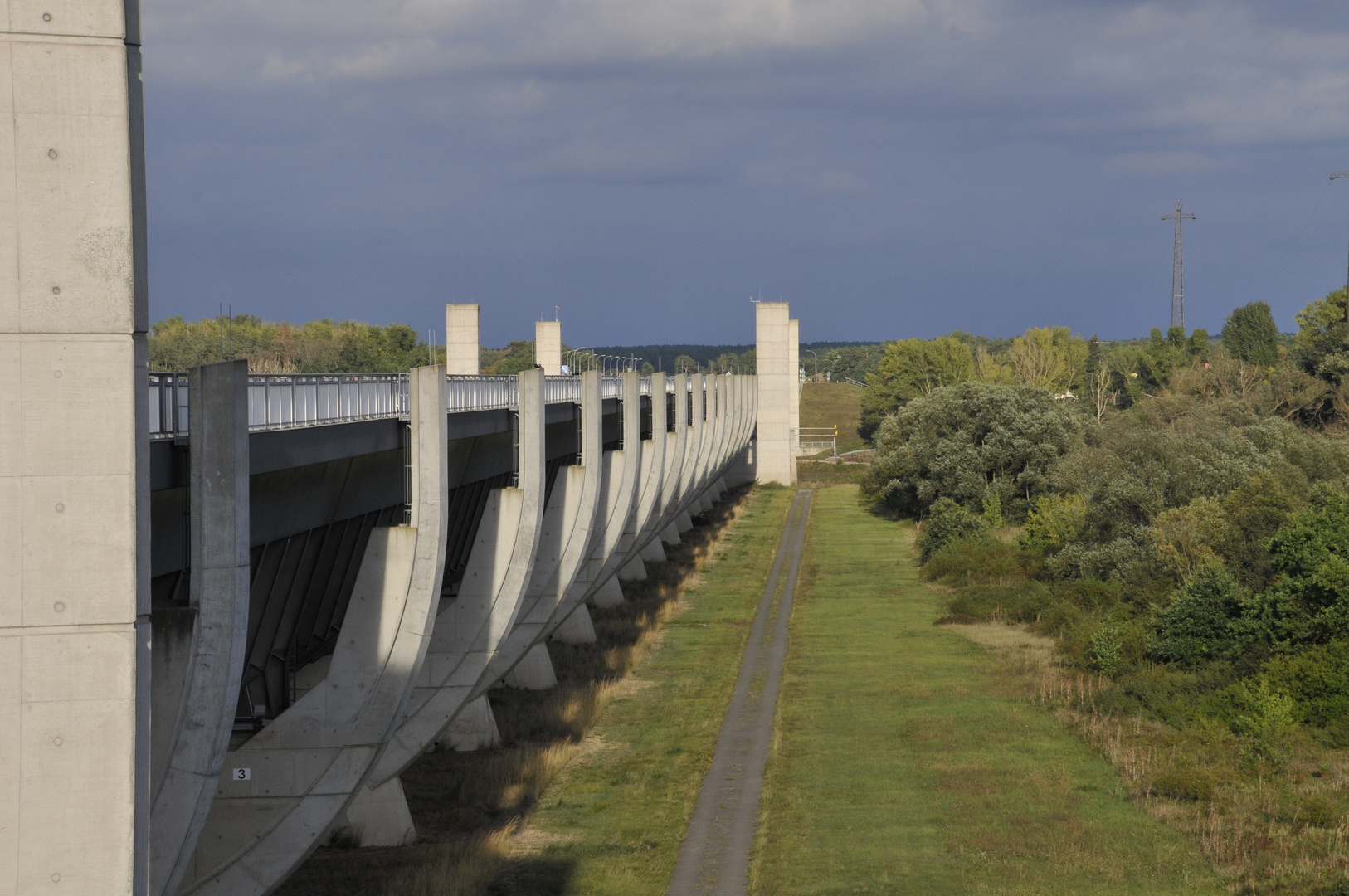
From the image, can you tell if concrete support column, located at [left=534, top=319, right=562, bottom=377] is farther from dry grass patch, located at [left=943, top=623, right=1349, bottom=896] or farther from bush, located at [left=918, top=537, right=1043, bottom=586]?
dry grass patch, located at [left=943, top=623, right=1349, bottom=896]

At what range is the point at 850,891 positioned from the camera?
1934 centimetres

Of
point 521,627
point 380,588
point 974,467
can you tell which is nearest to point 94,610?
point 380,588

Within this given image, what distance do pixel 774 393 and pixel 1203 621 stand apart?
68998mm

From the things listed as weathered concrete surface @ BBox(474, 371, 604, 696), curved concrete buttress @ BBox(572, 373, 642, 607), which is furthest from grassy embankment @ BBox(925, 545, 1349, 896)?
weathered concrete surface @ BBox(474, 371, 604, 696)

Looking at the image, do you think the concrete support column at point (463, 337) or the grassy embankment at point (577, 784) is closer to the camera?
the grassy embankment at point (577, 784)

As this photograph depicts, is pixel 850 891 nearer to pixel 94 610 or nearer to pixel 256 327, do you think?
pixel 94 610

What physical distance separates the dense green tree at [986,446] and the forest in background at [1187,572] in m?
0.13

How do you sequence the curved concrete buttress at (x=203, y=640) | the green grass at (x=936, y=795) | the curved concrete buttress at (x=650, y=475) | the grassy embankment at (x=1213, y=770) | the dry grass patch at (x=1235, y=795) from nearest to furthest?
1. the curved concrete buttress at (x=203, y=640)
2. the dry grass patch at (x=1235, y=795)
3. the green grass at (x=936, y=795)
4. the grassy embankment at (x=1213, y=770)
5. the curved concrete buttress at (x=650, y=475)

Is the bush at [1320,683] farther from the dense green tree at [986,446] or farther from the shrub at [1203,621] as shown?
the dense green tree at [986,446]

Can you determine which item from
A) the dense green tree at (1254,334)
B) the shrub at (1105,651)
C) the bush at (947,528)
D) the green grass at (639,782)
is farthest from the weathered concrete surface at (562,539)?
the dense green tree at (1254,334)

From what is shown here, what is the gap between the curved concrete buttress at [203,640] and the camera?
11.8 metres

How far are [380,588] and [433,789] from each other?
8146 mm

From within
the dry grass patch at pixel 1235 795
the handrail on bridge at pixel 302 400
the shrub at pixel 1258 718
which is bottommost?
the dry grass patch at pixel 1235 795

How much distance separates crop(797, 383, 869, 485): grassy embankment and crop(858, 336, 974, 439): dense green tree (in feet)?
16.7
